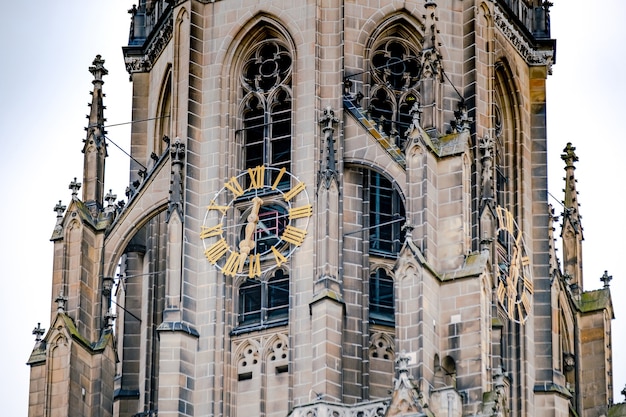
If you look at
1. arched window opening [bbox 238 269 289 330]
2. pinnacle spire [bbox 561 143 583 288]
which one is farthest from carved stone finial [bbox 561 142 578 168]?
arched window opening [bbox 238 269 289 330]

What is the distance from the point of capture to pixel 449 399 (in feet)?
232

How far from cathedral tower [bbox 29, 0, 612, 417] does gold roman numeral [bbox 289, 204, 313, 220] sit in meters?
0.03

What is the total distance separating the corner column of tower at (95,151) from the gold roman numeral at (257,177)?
351 cm

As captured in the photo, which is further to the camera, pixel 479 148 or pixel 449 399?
pixel 479 148

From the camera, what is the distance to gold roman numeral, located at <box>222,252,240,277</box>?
74562 millimetres

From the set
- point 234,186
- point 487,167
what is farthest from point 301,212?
point 487,167

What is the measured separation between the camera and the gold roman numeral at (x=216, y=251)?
74.8m

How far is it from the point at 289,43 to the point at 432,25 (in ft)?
10.3

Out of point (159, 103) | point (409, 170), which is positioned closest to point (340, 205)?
point (409, 170)

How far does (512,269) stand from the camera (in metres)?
77.2

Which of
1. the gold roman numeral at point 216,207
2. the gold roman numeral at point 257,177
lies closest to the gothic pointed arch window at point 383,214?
Answer: the gold roman numeral at point 257,177

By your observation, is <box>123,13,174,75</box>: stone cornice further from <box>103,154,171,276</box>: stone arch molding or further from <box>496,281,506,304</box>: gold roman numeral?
<box>496,281,506,304</box>: gold roman numeral

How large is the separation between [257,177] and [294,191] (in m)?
1.18

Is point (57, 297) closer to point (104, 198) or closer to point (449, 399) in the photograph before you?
point (104, 198)
